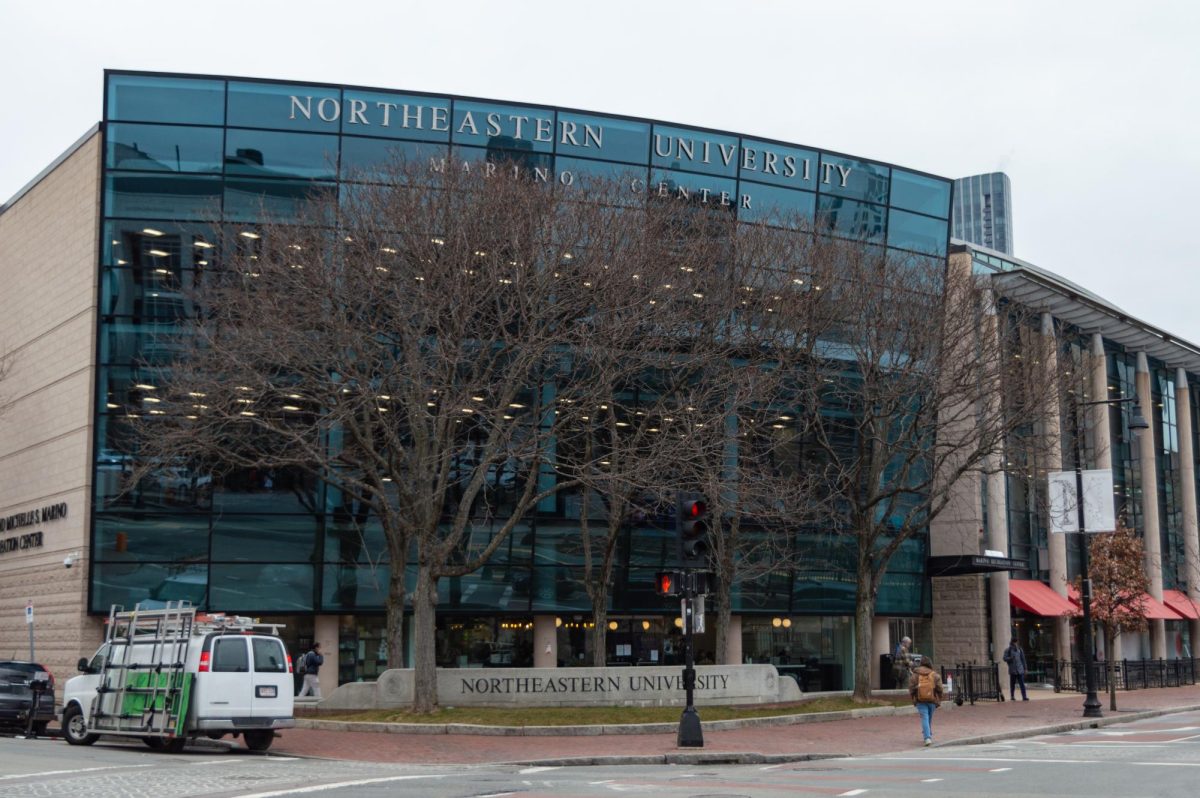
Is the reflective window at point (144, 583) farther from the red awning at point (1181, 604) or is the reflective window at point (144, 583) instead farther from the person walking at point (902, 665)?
the red awning at point (1181, 604)

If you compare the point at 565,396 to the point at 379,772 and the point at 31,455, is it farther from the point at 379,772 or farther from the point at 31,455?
the point at 31,455

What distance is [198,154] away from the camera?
36.9 meters

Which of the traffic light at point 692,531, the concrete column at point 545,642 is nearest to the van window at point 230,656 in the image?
the traffic light at point 692,531

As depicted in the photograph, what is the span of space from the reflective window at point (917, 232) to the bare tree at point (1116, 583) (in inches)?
441

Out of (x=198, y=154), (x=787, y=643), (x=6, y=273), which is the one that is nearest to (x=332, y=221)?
(x=198, y=154)

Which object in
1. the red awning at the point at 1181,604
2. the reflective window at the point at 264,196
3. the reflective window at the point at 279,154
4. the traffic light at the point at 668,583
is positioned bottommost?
the red awning at the point at 1181,604

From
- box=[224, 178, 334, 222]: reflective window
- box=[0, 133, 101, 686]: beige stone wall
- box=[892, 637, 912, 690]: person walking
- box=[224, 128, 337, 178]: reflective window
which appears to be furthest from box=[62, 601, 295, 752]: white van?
box=[892, 637, 912, 690]: person walking

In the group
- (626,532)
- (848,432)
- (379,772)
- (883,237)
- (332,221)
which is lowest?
(379,772)

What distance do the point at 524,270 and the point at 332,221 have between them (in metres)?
5.78

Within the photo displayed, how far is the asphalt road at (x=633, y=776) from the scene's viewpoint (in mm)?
15469

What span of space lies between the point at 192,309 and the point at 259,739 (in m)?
15.3

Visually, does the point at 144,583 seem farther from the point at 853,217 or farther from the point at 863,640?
the point at 853,217

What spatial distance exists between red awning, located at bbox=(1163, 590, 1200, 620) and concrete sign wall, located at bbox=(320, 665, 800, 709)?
34505 mm

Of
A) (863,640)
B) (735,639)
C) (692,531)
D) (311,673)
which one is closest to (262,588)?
(311,673)
